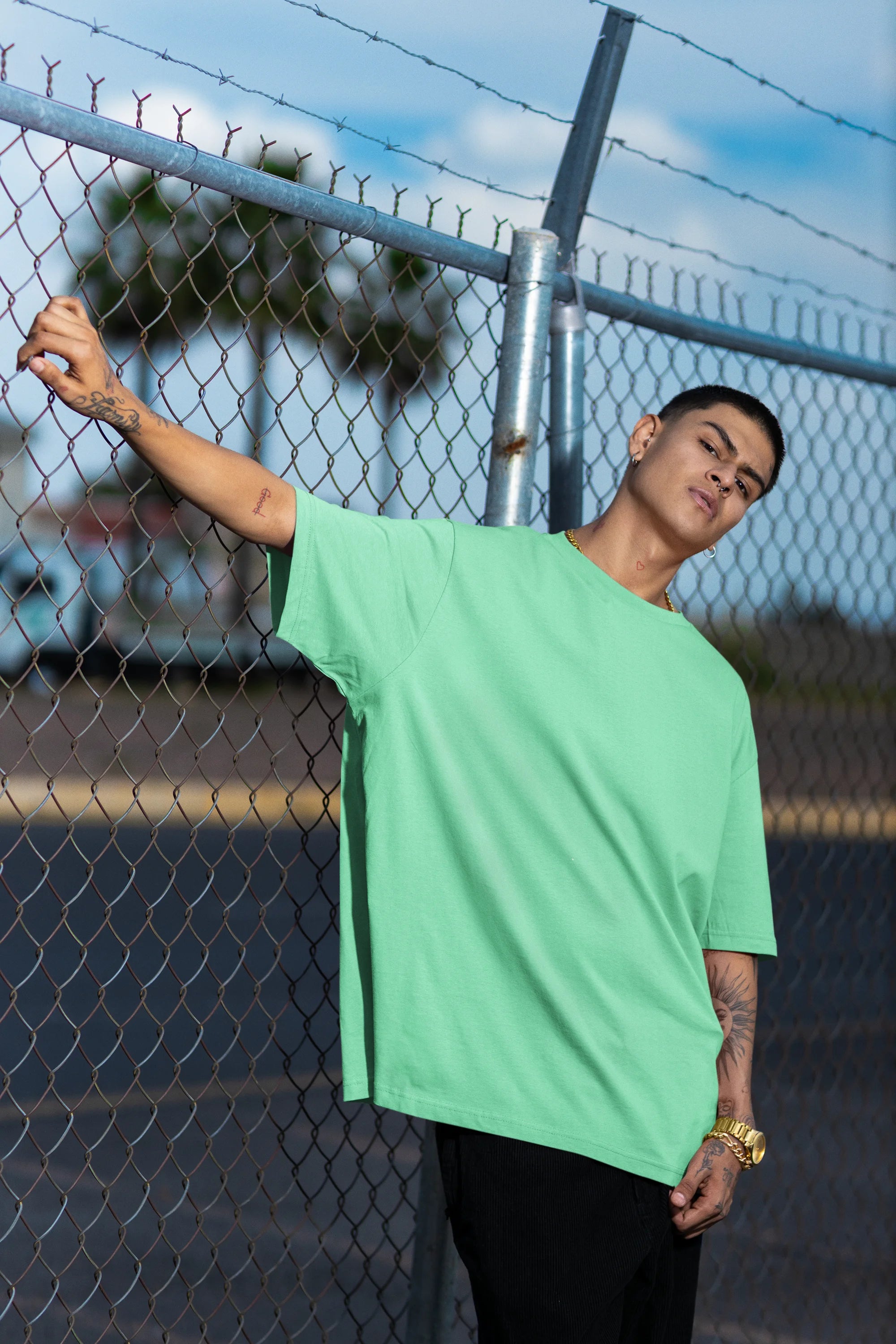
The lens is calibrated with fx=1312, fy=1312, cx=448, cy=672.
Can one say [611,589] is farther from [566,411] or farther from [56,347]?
[56,347]

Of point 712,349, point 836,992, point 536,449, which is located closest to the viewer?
point 536,449

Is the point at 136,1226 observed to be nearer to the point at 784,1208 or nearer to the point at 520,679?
the point at 784,1208

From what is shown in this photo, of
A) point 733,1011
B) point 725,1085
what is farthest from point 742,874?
point 725,1085

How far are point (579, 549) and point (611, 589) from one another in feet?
0.32

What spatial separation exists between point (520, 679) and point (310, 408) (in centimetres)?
74

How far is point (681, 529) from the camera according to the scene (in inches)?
77.7

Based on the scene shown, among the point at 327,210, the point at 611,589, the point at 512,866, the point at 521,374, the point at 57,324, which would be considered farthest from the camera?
the point at 521,374

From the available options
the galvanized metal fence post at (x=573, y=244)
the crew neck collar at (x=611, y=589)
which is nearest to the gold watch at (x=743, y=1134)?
the crew neck collar at (x=611, y=589)

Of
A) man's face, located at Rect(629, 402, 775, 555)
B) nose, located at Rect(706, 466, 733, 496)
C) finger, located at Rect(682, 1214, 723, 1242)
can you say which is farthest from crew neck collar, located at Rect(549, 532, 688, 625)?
finger, located at Rect(682, 1214, 723, 1242)

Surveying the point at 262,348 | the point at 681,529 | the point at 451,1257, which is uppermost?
the point at 262,348

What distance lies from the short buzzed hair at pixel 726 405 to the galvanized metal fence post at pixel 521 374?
14.3 inches

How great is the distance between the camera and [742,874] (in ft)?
6.81

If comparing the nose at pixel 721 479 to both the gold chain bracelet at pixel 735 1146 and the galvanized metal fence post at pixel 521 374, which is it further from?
the gold chain bracelet at pixel 735 1146

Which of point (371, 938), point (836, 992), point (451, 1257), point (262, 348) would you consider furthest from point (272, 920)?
point (262, 348)
